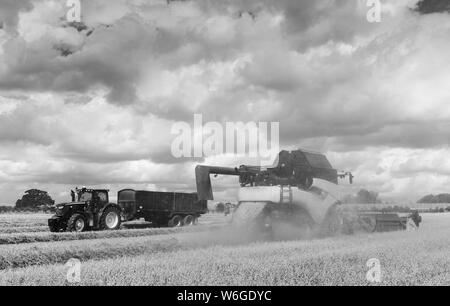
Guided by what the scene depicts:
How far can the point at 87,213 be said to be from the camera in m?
24.8

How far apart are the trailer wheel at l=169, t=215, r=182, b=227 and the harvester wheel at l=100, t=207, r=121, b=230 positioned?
5.08m

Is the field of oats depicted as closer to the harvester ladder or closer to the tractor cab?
the harvester ladder

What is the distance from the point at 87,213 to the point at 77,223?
820 millimetres

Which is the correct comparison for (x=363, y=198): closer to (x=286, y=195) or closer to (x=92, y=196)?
(x=286, y=195)

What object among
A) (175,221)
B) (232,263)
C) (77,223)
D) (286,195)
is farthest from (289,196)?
(175,221)

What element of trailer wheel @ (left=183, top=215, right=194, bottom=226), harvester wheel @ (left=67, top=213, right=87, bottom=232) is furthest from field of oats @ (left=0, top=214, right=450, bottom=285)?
trailer wheel @ (left=183, top=215, right=194, bottom=226)

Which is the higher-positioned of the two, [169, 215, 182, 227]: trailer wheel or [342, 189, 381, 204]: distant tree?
[342, 189, 381, 204]: distant tree

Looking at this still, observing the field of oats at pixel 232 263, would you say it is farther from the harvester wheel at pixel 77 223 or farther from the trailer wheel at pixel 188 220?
the trailer wheel at pixel 188 220

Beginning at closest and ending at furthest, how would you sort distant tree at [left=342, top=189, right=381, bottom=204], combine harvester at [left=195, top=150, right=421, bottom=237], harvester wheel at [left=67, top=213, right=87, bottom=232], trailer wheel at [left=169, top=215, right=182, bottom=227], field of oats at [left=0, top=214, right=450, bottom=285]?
1. field of oats at [left=0, top=214, right=450, bottom=285]
2. combine harvester at [left=195, top=150, right=421, bottom=237]
3. distant tree at [left=342, top=189, right=381, bottom=204]
4. harvester wheel at [left=67, top=213, right=87, bottom=232]
5. trailer wheel at [left=169, top=215, right=182, bottom=227]

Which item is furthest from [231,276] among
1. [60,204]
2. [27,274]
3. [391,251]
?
[60,204]

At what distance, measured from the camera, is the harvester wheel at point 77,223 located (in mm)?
23766

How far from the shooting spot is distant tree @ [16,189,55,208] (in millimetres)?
87875
